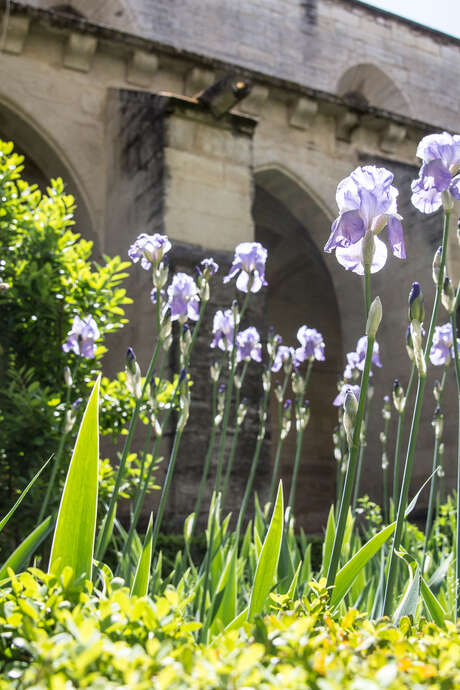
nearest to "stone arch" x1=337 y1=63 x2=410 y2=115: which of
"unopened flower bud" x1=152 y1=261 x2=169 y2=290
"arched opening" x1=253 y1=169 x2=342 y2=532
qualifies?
"arched opening" x1=253 y1=169 x2=342 y2=532

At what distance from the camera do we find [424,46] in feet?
48.8

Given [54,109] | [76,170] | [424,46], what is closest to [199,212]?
[76,170]

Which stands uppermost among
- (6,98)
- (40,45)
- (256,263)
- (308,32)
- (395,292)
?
(308,32)

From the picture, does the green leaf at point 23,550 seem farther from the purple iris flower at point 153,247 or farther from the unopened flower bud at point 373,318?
the purple iris flower at point 153,247

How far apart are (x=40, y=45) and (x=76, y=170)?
1.50m

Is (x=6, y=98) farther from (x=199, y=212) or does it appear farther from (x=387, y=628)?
(x=387, y=628)

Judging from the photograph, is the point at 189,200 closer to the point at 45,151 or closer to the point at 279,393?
the point at 45,151

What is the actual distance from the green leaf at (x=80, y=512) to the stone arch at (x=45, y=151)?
6508 mm

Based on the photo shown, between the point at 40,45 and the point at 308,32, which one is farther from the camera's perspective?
the point at 308,32

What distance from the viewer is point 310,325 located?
13.9 m

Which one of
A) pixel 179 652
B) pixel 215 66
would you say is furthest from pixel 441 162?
pixel 215 66

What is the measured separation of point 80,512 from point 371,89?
14408 millimetres

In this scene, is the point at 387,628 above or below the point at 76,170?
below

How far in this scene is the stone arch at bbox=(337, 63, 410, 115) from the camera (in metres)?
14.1
